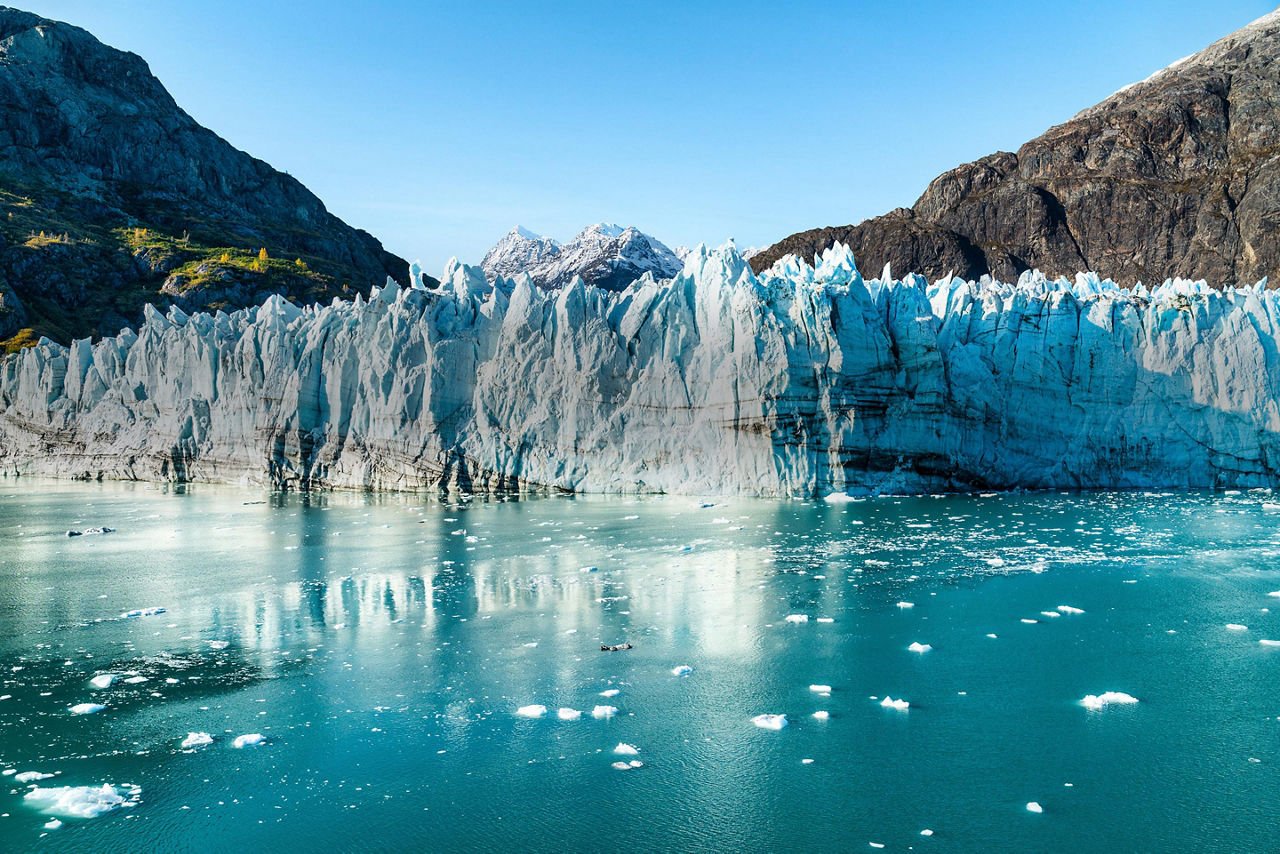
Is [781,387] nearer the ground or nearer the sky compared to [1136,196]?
nearer the ground

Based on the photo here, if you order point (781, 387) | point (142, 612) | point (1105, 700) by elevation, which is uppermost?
point (781, 387)

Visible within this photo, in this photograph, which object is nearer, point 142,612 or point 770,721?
point 770,721

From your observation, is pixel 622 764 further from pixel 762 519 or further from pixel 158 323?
pixel 158 323

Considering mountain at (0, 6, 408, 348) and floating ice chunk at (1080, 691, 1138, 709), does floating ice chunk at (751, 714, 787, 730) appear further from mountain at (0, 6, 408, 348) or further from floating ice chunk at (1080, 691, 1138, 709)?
mountain at (0, 6, 408, 348)

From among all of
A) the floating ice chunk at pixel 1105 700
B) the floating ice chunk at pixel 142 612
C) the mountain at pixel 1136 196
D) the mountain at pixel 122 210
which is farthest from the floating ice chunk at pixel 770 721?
the mountain at pixel 1136 196

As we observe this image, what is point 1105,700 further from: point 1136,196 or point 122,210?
point 122,210

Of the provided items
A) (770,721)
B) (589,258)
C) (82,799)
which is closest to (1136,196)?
(589,258)
